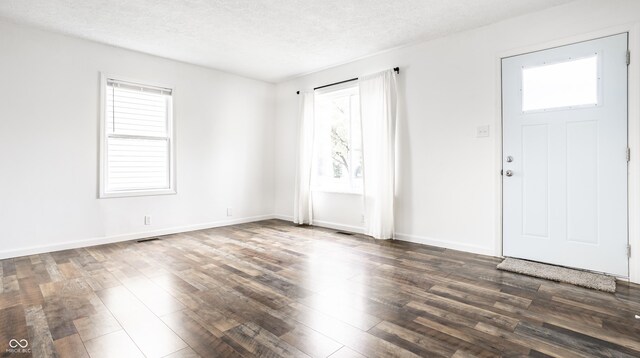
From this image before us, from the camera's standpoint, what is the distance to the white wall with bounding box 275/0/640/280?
3373 millimetres

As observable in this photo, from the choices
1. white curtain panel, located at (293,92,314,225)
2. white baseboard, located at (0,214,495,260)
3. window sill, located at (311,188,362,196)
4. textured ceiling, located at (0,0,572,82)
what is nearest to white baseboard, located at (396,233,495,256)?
white baseboard, located at (0,214,495,260)

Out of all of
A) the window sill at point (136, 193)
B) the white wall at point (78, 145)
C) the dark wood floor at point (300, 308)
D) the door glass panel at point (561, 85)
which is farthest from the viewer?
the window sill at point (136, 193)

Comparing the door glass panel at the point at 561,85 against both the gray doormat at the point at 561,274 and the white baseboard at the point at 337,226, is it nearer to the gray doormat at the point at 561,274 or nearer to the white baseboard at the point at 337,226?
the gray doormat at the point at 561,274

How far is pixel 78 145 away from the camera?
415cm

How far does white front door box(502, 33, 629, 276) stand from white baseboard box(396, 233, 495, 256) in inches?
9.8

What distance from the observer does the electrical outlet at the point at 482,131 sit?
376 centimetres

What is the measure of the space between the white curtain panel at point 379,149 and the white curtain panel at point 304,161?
3.94 ft

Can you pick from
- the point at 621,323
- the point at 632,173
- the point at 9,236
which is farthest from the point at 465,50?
the point at 9,236

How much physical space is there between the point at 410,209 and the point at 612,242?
2093 mm

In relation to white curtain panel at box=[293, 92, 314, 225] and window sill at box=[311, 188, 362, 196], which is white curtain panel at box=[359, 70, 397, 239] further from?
white curtain panel at box=[293, 92, 314, 225]

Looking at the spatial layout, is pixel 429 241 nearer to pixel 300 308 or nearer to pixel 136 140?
pixel 300 308

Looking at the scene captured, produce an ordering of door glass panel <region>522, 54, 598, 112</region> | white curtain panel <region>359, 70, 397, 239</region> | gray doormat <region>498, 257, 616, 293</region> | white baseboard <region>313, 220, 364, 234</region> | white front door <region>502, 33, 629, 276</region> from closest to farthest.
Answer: gray doormat <region>498, 257, 616, 293</region>, white front door <region>502, 33, 629, 276</region>, door glass panel <region>522, 54, 598, 112</region>, white curtain panel <region>359, 70, 397, 239</region>, white baseboard <region>313, 220, 364, 234</region>

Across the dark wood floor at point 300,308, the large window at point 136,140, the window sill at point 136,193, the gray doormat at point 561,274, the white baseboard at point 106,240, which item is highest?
the large window at point 136,140

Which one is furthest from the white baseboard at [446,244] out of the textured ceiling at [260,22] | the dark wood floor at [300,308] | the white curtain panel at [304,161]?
the textured ceiling at [260,22]
